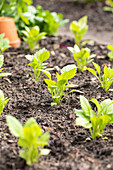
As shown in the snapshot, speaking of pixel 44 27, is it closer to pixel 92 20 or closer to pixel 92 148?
pixel 92 20

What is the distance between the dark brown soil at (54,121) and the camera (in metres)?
1.53

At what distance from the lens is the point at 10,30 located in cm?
324

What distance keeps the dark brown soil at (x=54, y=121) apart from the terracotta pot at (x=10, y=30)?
0.28 m

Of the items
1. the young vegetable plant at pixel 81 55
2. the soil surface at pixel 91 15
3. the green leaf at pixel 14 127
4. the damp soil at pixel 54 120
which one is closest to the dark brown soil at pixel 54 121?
the damp soil at pixel 54 120

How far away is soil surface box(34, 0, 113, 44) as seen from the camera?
453 cm

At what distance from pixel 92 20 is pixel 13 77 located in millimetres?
3262

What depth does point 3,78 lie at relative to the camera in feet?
8.23

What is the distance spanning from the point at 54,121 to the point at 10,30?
179 centimetres

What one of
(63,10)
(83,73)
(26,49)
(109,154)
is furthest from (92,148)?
(63,10)

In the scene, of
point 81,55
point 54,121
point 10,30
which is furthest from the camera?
point 10,30

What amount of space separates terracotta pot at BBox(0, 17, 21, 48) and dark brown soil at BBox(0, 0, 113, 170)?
283mm

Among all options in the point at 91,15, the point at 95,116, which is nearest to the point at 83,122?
the point at 95,116

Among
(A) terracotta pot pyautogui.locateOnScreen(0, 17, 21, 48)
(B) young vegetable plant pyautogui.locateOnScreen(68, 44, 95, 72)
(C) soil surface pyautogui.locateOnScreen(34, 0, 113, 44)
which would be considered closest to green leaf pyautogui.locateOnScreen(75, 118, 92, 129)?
(B) young vegetable plant pyautogui.locateOnScreen(68, 44, 95, 72)

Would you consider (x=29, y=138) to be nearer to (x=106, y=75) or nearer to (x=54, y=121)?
(x=54, y=121)
